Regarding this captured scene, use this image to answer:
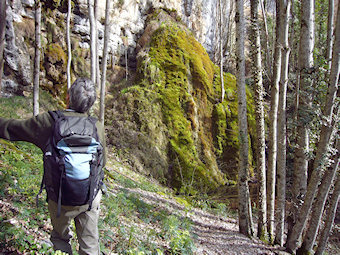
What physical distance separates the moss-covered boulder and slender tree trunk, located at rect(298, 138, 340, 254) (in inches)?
192

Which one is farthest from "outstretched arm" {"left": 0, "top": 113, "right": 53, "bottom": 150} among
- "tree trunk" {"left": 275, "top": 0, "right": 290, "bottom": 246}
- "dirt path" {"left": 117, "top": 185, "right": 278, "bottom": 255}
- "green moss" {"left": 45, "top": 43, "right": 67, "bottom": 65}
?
"green moss" {"left": 45, "top": 43, "right": 67, "bottom": 65}

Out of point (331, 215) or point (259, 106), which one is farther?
point (259, 106)

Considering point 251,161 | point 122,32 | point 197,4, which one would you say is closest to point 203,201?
point 251,161

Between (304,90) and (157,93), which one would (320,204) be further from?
(157,93)

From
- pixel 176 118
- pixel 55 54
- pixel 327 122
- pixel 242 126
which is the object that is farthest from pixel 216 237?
pixel 55 54

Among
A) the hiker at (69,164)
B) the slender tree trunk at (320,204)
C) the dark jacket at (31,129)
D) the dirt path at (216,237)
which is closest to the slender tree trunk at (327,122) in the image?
the slender tree trunk at (320,204)

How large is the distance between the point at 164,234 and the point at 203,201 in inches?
190

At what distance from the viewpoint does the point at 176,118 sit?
38.4 ft

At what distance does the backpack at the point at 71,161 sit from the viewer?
→ 178 cm

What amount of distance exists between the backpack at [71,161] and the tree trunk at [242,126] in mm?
4570

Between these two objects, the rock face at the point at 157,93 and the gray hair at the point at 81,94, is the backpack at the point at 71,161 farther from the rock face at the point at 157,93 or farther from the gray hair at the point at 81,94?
the rock face at the point at 157,93

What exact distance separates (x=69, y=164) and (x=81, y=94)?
0.61 metres

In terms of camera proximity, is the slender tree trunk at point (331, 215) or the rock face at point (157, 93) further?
the rock face at point (157, 93)

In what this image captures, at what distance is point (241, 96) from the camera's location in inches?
227
